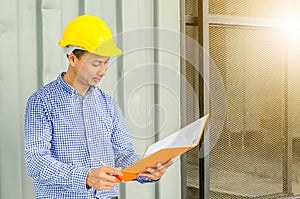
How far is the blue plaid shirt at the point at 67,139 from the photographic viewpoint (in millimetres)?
2221

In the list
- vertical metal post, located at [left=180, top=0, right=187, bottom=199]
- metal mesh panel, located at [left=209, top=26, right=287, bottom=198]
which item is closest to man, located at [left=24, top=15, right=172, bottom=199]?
vertical metal post, located at [left=180, top=0, right=187, bottom=199]

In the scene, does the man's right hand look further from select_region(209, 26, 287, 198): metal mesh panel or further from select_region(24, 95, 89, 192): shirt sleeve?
select_region(209, 26, 287, 198): metal mesh panel

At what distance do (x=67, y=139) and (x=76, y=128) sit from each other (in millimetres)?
62

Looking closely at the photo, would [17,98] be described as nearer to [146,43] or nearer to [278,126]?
[146,43]

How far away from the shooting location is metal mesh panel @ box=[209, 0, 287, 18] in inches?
162

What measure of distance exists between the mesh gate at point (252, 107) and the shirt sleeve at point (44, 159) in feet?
5.84

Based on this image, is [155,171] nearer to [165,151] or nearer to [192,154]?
[165,151]

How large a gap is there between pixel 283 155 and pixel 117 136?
2.38 m

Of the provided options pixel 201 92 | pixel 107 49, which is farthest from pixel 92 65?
pixel 201 92

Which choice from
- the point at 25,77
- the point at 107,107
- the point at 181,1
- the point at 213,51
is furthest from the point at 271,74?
the point at 107,107

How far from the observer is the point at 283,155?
459 centimetres

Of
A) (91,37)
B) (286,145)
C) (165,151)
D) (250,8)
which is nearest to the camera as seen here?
(165,151)

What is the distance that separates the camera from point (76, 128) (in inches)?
92.4

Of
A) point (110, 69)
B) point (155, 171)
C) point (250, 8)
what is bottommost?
point (155, 171)
